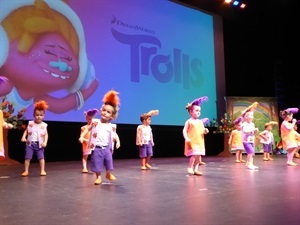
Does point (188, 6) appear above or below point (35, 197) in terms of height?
above

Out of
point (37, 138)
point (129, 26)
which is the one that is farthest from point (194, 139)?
point (129, 26)

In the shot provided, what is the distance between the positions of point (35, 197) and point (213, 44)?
32.3 feet

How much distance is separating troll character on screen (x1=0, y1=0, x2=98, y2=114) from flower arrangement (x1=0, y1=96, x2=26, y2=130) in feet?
0.41

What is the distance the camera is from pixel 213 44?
40.0 ft

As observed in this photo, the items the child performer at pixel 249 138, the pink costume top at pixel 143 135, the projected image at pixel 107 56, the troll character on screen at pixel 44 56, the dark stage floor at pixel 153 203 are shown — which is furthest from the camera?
the projected image at pixel 107 56

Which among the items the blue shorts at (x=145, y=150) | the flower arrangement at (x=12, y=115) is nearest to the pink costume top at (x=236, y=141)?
the blue shorts at (x=145, y=150)

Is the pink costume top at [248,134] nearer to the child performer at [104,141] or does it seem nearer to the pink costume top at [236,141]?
the pink costume top at [236,141]

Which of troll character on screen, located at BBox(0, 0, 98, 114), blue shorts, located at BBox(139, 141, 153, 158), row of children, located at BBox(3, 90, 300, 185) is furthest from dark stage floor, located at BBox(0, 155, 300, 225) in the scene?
troll character on screen, located at BBox(0, 0, 98, 114)

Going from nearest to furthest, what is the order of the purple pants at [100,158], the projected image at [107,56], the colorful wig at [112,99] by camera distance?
the purple pants at [100,158]
the colorful wig at [112,99]
the projected image at [107,56]

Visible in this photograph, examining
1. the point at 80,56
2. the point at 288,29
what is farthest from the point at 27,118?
the point at 288,29

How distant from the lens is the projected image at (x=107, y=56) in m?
8.16

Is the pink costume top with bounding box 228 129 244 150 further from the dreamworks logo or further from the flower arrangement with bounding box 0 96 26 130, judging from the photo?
the flower arrangement with bounding box 0 96 26 130

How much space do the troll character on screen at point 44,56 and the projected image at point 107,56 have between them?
2cm

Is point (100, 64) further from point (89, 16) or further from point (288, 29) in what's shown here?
point (288, 29)
